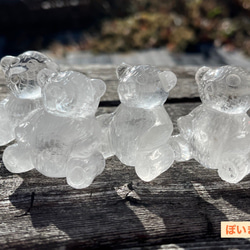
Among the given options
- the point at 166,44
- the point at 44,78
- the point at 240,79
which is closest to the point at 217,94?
the point at 240,79

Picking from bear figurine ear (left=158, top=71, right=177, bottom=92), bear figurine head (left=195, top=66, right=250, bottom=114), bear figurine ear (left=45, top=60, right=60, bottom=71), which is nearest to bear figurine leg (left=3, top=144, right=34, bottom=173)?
bear figurine ear (left=45, top=60, right=60, bottom=71)

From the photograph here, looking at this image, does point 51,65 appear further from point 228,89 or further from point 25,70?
→ point 228,89

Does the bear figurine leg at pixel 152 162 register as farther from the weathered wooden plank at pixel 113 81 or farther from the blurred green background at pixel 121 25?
the blurred green background at pixel 121 25

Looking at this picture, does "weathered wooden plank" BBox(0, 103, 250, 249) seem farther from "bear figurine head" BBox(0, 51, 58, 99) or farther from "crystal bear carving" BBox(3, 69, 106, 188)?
"bear figurine head" BBox(0, 51, 58, 99)

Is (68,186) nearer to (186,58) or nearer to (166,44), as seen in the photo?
(186,58)

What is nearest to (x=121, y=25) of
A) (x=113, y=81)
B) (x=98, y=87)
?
(x=113, y=81)
